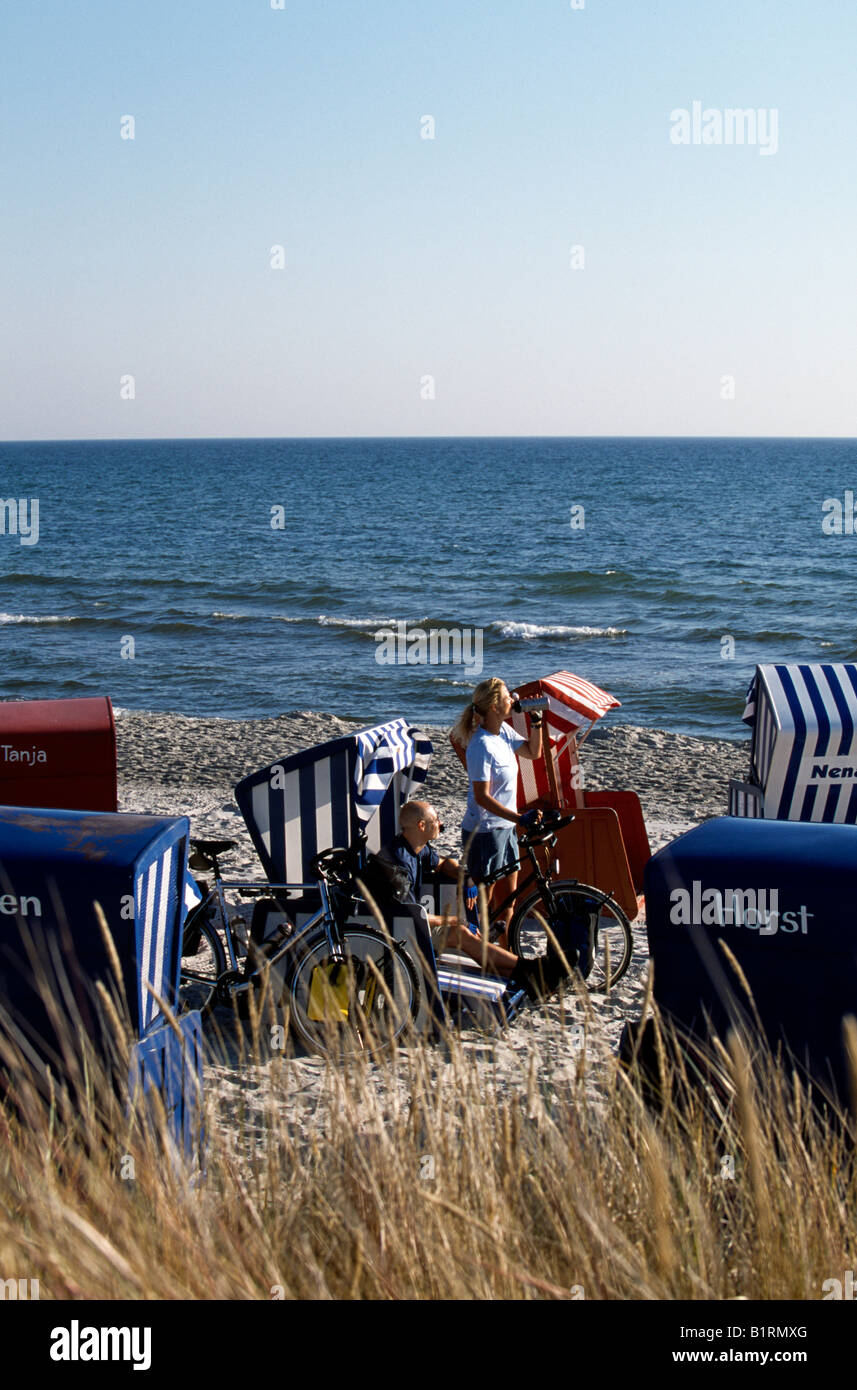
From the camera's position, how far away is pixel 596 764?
14219 mm

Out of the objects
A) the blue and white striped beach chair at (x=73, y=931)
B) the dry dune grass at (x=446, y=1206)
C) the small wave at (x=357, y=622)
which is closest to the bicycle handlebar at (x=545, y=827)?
the blue and white striped beach chair at (x=73, y=931)

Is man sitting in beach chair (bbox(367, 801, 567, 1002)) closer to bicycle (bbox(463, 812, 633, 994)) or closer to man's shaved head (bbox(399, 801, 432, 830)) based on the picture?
man's shaved head (bbox(399, 801, 432, 830))

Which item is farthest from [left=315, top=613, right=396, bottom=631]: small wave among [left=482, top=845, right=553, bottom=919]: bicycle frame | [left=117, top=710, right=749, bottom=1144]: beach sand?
[left=482, top=845, right=553, bottom=919]: bicycle frame

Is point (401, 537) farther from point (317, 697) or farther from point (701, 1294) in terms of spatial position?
point (701, 1294)

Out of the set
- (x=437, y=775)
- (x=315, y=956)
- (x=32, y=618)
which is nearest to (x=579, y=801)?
(x=315, y=956)

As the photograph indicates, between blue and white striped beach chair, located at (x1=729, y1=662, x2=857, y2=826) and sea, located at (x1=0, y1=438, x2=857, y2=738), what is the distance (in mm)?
9749

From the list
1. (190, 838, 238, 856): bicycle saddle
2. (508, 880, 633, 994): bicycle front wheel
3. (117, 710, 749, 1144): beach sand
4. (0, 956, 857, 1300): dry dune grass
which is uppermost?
(190, 838, 238, 856): bicycle saddle

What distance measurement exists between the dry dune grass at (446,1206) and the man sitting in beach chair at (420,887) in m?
2.34

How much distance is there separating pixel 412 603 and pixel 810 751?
24.1m

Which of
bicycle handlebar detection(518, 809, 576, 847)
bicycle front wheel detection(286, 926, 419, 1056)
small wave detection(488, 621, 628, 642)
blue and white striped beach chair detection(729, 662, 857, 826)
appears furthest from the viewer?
small wave detection(488, 621, 628, 642)

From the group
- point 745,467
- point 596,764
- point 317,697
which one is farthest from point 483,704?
point 745,467

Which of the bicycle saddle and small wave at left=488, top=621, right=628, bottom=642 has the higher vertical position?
the bicycle saddle

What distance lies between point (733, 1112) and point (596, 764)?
10.7 metres

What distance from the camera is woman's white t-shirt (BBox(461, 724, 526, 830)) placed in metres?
6.77
